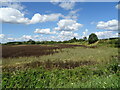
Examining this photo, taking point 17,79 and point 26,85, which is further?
point 17,79

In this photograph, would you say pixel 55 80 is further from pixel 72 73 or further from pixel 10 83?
pixel 10 83

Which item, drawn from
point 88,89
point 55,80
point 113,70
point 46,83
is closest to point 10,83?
point 46,83

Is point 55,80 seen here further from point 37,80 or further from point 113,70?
point 113,70

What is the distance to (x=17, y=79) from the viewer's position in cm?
581

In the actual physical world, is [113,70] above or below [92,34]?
below

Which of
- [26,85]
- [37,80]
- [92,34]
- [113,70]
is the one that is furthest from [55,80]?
[92,34]

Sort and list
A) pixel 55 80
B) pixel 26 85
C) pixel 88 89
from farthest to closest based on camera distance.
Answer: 1. pixel 55 80
2. pixel 26 85
3. pixel 88 89

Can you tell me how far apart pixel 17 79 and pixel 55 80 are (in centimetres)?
177

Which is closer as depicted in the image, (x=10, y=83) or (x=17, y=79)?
(x=10, y=83)

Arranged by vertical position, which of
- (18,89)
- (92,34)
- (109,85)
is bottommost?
(18,89)

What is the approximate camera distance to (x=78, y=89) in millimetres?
4250

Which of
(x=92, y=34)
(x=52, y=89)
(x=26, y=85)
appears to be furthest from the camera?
(x=92, y=34)

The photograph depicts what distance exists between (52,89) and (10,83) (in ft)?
6.45

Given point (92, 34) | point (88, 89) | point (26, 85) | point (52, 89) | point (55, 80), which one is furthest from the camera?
point (92, 34)
